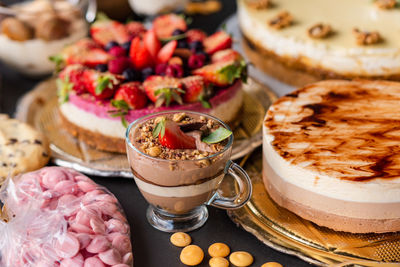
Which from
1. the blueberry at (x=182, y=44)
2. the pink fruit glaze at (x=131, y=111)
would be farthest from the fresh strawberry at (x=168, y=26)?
the pink fruit glaze at (x=131, y=111)

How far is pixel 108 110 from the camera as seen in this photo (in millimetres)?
2477

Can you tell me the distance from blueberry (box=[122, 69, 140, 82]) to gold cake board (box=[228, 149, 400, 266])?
2.85 feet

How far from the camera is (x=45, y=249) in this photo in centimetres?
179

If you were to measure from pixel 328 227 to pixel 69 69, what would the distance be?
1.50 metres

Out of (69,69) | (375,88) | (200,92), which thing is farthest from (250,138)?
(69,69)

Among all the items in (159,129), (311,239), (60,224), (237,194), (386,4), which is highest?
(159,129)

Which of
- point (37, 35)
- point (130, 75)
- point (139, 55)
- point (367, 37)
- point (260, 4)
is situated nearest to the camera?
point (130, 75)

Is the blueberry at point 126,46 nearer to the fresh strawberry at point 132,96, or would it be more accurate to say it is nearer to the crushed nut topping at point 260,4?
the fresh strawberry at point 132,96

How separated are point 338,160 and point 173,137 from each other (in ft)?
2.15

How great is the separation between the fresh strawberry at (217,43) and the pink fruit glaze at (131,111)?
288 mm

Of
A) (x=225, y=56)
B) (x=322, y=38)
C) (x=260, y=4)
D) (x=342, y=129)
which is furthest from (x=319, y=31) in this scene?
(x=342, y=129)

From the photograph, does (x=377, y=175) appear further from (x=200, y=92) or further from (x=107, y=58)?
(x=107, y=58)

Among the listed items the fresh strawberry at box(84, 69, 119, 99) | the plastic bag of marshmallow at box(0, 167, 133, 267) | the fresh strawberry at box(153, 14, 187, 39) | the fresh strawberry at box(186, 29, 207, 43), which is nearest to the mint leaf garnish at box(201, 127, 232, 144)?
the plastic bag of marshmallow at box(0, 167, 133, 267)

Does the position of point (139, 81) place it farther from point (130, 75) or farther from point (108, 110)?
point (108, 110)
